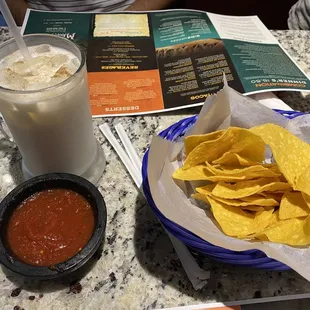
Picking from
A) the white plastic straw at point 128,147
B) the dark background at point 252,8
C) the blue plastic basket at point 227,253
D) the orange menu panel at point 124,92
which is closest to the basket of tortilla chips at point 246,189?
the blue plastic basket at point 227,253

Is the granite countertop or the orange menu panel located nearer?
the granite countertop

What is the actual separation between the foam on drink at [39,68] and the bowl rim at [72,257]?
13 centimetres

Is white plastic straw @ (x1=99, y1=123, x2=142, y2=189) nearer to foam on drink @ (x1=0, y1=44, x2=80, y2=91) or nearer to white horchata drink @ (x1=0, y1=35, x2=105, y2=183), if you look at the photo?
white horchata drink @ (x1=0, y1=35, x2=105, y2=183)

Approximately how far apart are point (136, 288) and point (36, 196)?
0.18m

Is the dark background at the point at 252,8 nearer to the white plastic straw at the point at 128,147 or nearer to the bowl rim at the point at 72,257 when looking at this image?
the white plastic straw at the point at 128,147

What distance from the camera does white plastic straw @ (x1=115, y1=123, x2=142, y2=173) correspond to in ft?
2.30

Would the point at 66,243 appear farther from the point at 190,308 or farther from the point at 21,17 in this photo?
the point at 21,17

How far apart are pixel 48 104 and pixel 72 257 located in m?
0.20

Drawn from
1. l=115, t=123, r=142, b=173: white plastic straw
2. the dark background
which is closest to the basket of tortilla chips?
l=115, t=123, r=142, b=173: white plastic straw

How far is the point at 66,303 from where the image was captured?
1.72 ft

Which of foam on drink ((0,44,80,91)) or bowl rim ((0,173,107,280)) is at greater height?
foam on drink ((0,44,80,91))

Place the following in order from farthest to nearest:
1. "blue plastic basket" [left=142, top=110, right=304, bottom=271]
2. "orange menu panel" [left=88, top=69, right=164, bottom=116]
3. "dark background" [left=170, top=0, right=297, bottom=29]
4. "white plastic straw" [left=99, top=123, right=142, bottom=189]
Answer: "dark background" [left=170, top=0, right=297, bottom=29] → "orange menu panel" [left=88, top=69, right=164, bottom=116] → "white plastic straw" [left=99, top=123, right=142, bottom=189] → "blue plastic basket" [left=142, top=110, right=304, bottom=271]

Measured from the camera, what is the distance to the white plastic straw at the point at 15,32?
553mm

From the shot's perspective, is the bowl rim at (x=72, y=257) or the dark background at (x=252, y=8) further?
the dark background at (x=252, y=8)
